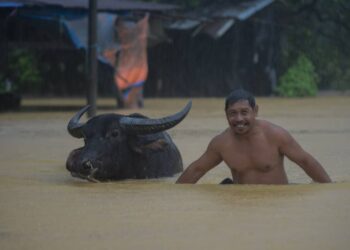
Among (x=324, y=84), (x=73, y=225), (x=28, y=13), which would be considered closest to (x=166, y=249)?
(x=73, y=225)

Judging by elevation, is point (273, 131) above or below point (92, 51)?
above

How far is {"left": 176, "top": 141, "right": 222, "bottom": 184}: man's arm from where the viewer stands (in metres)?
7.70

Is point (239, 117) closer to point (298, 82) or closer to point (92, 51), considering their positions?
point (92, 51)

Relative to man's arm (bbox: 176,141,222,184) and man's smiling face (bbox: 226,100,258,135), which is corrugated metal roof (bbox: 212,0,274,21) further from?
man's smiling face (bbox: 226,100,258,135)

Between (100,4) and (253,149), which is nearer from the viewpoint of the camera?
(253,149)

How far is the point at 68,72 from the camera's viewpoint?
2962 centimetres

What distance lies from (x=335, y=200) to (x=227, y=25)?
20.5 metres

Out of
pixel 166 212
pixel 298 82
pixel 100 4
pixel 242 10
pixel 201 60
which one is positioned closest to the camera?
pixel 166 212

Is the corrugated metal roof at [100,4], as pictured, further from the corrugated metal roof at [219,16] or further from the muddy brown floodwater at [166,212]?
the muddy brown floodwater at [166,212]

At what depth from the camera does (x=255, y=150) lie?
297 inches

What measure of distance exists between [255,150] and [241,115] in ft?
1.04

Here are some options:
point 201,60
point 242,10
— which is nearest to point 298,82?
point 201,60

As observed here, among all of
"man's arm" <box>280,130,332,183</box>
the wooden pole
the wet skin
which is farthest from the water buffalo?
the wooden pole

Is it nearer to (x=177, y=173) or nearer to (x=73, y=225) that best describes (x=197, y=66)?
(x=177, y=173)
